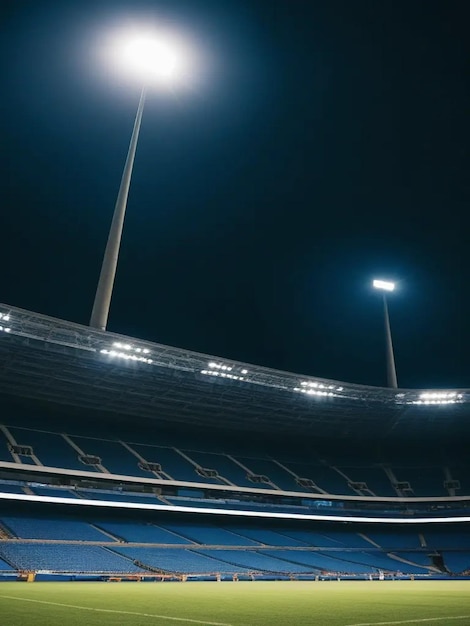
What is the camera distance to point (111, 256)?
83.6 feet

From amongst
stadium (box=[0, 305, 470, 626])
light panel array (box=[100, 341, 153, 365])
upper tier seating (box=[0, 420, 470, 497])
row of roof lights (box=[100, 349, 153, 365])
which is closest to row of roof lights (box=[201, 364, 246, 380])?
stadium (box=[0, 305, 470, 626])

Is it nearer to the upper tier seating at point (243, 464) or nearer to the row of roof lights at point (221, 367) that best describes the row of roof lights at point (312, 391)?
the row of roof lights at point (221, 367)

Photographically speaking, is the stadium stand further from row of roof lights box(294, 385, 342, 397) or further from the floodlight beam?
the floodlight beam

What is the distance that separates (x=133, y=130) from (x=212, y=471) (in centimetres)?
2727

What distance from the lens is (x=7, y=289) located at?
30.3m

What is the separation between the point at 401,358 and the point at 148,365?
3200 centimetres

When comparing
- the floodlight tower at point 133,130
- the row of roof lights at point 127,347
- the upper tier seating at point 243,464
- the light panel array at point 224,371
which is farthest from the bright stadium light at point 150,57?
the upper tier seating at point 243,464

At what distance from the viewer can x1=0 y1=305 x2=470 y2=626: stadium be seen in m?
24.9

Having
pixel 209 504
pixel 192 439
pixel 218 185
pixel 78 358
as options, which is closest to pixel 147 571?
pixel 209 504

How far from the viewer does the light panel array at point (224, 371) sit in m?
29.5

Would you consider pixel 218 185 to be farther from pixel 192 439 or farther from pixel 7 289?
pixel 192 439

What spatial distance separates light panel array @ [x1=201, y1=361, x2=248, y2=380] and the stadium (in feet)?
0.51

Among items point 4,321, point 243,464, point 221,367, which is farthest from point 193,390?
point 4,321

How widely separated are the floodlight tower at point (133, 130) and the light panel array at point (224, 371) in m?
8.07
